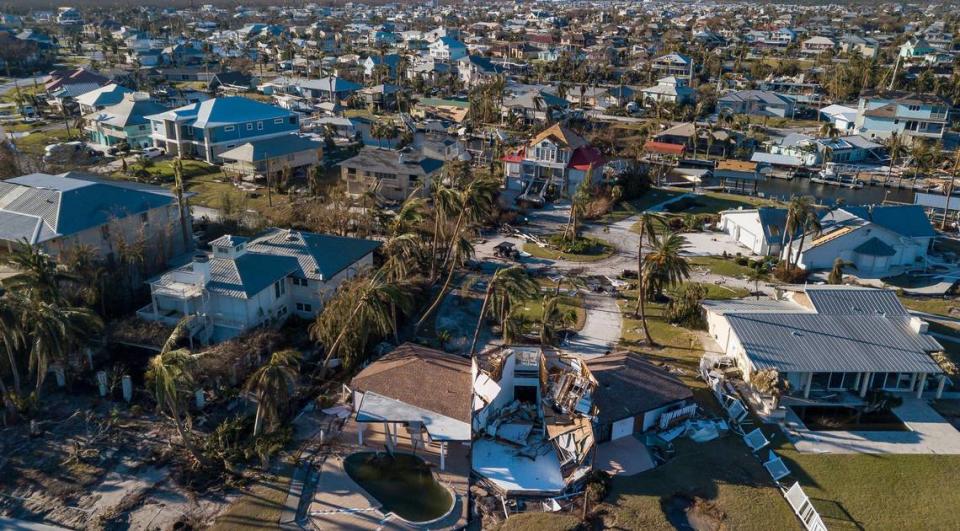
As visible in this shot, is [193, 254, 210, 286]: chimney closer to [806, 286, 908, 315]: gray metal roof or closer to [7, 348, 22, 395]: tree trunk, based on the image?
[7, 348, 22, 395]: tree trunk

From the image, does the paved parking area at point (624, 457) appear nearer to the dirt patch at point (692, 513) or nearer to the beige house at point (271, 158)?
the dirt patch at point (692, 513)

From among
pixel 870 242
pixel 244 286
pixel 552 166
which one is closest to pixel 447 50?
pixel 552 166

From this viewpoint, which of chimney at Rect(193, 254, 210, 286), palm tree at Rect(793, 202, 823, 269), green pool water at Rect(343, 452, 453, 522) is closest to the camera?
green pool water at Rect(343, 452, 453, 522)

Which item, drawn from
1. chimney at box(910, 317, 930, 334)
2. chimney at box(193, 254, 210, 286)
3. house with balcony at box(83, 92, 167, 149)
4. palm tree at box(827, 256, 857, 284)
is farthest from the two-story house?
chimney at box(910, 317, 930, 334)

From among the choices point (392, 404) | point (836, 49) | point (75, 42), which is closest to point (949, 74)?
point (836, 49)

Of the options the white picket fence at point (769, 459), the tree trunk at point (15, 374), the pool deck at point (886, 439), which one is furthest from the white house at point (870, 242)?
the tree trunk at point (15, 374)

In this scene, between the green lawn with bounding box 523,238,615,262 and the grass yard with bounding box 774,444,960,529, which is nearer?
the grass yard with bounding box 774,444,960,529

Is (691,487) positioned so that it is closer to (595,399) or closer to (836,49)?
(595,399)
